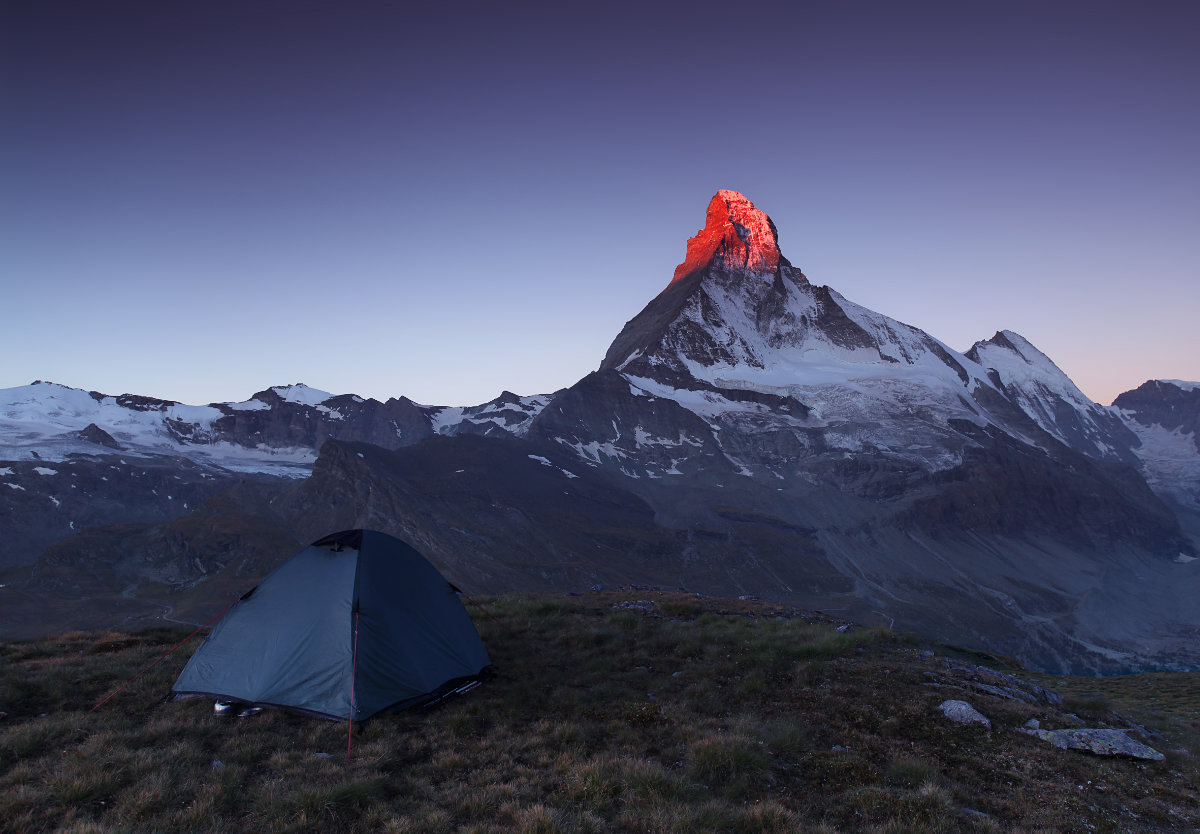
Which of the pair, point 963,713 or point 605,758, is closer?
point 605,758

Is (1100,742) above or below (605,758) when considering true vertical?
below

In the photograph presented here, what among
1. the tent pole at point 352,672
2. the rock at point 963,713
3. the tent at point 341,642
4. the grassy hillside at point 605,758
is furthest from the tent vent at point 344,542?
the rock at point 963,713

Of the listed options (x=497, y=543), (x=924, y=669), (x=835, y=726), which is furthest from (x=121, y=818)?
(x=497, y=543)

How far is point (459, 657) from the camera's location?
52.7 ft

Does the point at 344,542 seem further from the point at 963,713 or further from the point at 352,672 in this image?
the point at 963,713

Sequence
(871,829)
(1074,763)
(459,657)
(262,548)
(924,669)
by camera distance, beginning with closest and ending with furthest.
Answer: (871,829)
(1074,763)
(459,657)
(924,669)
(262,548)

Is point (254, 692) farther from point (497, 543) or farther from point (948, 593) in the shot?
point (948, 593)

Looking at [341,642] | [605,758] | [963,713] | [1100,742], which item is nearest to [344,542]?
[341,642]

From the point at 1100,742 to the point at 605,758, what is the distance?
9.76 meters

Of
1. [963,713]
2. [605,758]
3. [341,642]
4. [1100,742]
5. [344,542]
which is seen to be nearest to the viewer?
[605,758]

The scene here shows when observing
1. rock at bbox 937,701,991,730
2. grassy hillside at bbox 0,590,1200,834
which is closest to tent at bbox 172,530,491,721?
grassy hillside at bbox 0,590,1200,834

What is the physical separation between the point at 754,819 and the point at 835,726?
499 centimetres

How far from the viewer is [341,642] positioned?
14.6 metres

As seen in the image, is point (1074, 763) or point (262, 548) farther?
point (262, 548)
